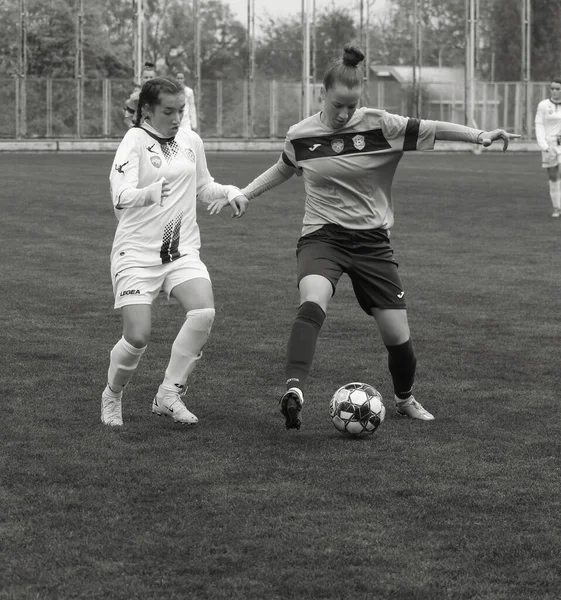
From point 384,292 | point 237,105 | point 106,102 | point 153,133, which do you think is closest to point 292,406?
point 384,292

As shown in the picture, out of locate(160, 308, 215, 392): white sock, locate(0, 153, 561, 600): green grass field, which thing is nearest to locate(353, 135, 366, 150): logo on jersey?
locate(160, 308, 215, 392): white sock

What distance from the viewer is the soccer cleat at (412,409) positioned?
263 inches

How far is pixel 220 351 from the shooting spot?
8672 mm

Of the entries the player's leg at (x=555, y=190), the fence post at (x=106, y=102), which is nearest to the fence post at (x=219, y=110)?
the fence post at (x=106, y=102)

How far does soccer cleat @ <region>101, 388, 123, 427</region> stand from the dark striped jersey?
1404mm

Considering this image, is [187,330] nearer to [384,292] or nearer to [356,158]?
[384,292]

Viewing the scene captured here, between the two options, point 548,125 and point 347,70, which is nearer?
point 347,70

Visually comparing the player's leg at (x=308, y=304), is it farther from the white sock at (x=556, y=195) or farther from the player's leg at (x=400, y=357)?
the white sock at (x=556, y=195)

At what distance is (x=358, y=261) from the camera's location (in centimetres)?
648

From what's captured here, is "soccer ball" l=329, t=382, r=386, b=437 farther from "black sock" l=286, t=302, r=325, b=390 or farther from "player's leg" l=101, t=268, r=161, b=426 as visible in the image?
"player's leg" l=101, t=268, r=161, b=426

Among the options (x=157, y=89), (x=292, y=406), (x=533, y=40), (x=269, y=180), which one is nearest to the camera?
(x=292, y=406)

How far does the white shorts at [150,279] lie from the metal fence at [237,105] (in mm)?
41283

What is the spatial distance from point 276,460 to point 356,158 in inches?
66.7

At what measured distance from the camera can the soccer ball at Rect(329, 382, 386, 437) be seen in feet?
20.2
